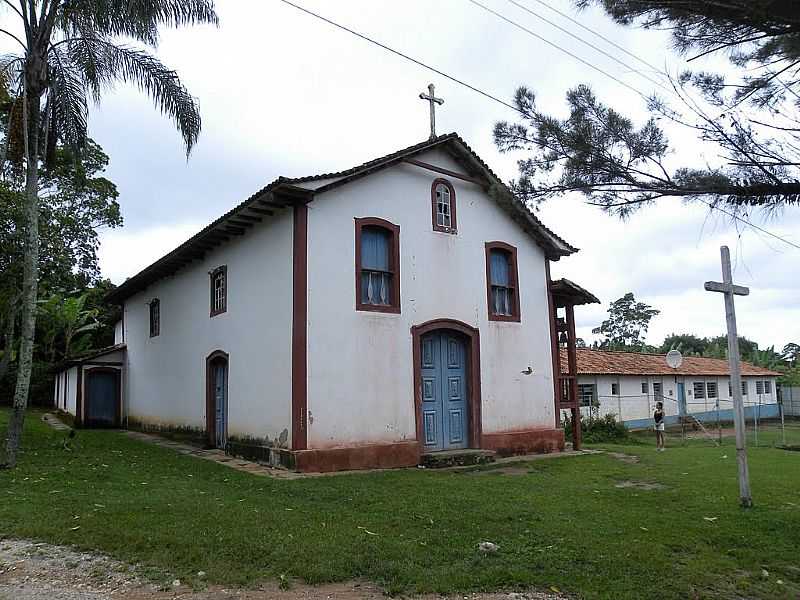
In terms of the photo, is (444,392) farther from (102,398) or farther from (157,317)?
(102,398)

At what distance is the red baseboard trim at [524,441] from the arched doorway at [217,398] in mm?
5525

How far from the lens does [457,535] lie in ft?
21.7

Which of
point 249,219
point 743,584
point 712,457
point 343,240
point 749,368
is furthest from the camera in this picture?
point 749,368

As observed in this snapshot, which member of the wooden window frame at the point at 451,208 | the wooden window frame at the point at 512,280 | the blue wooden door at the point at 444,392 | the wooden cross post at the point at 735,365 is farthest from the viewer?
the wooden window frame at the point at 512,280

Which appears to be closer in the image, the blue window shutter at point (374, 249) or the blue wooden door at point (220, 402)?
the blue window shutter at point (374, 249)

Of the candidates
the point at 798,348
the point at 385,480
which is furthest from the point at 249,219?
the point at 798,348

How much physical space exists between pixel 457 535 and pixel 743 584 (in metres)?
2.51

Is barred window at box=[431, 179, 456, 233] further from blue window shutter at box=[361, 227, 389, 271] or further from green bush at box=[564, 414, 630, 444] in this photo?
green bush at box=[564, 414, 630, 444]

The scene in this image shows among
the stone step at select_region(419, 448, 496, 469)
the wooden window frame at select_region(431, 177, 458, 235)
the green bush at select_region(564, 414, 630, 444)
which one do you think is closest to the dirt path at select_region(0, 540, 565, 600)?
the stone step at select_region(419, 448, 496, 469)

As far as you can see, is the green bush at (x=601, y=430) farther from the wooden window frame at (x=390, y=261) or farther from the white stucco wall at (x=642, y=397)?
the wooden window frame at (x=390, y=261)

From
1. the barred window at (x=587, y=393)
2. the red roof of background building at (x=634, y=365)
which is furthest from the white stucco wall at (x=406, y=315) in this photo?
the barred window at (x=587, y=393)

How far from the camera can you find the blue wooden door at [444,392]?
13.0 metres

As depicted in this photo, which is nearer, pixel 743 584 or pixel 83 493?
pixel 743 584

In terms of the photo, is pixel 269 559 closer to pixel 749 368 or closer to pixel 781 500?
pixel 781 500
